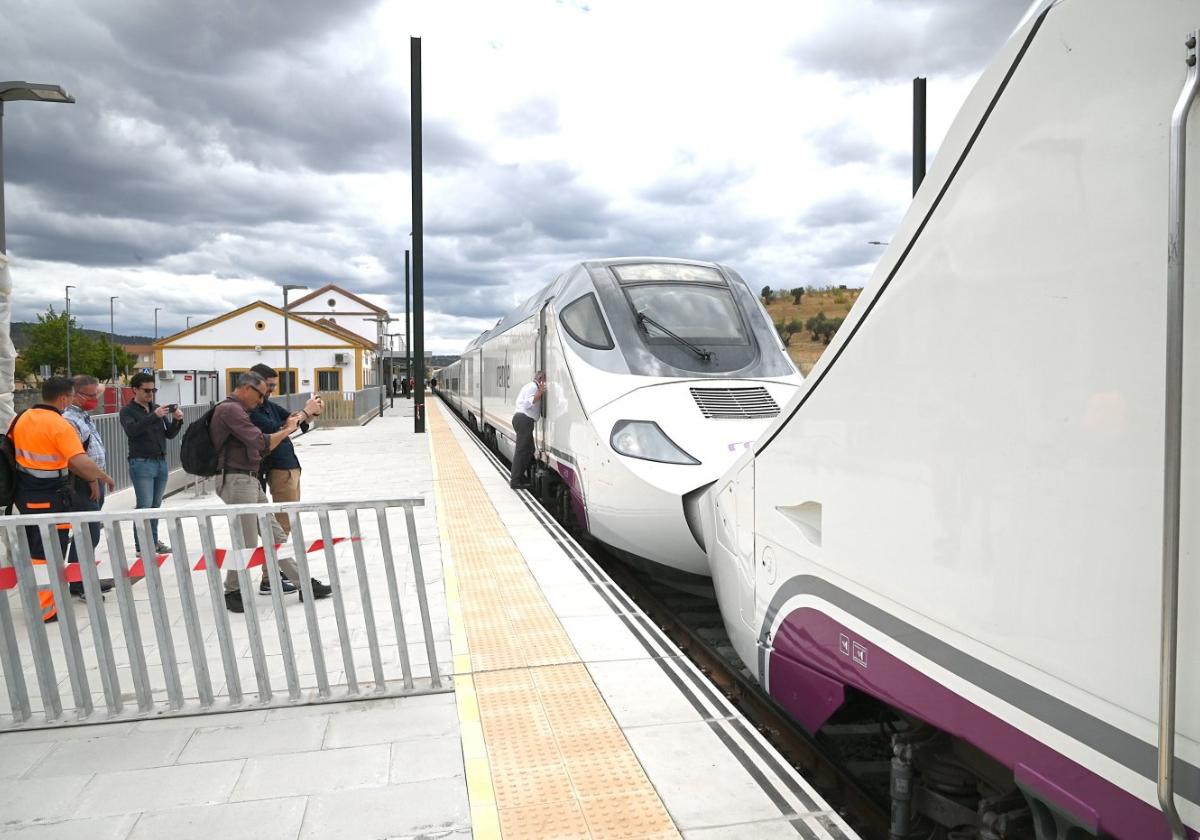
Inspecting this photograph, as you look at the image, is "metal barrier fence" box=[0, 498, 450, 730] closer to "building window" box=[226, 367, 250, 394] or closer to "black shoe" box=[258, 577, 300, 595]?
"black shoe" box=[258, 577, 300, 595]

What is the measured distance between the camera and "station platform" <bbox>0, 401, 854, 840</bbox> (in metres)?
2.88

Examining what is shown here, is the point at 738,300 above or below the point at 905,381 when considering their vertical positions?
above

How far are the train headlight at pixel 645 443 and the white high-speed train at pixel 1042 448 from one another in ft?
10.3

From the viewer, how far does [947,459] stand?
2.14 metres

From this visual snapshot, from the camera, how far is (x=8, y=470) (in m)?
5.06

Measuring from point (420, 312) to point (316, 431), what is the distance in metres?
5.68

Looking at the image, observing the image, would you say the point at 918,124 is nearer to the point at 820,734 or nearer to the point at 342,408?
the point at 820,734

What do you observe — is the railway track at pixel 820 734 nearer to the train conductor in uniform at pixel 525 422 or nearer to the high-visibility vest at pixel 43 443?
the train conductor in uniform at pixel 525 422

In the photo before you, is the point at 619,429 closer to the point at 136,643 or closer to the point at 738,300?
the point at 738,300

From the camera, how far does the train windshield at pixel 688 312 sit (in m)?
7.27

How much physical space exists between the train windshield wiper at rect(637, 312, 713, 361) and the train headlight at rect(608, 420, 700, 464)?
1134mm

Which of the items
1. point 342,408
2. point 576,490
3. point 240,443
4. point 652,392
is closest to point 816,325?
point 342,408

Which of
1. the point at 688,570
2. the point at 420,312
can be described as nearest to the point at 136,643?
the point at 688,570

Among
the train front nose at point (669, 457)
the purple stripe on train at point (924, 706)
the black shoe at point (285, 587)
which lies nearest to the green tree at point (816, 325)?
the train front nose at point (669, 457)
